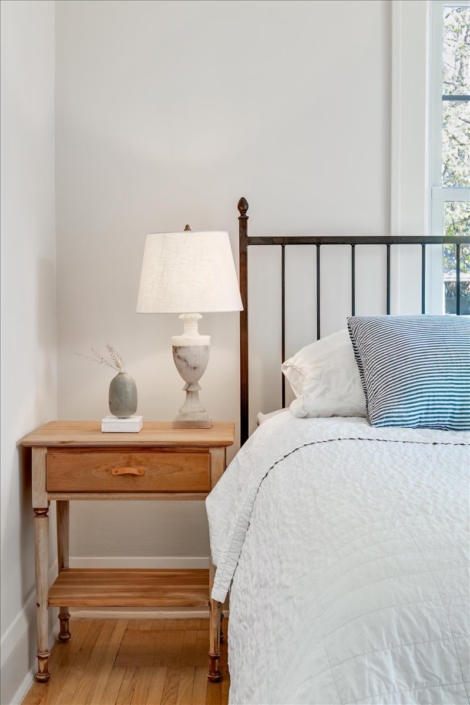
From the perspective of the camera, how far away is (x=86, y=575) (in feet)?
6.91

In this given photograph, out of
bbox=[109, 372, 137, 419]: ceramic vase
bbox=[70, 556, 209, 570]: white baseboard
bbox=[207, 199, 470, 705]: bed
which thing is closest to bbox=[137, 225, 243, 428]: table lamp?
bbox=[109, 372, 137, 419]: ceramic vase

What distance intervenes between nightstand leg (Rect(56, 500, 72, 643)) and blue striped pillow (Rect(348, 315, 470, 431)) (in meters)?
1.08

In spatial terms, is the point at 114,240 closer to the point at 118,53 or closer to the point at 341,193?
the point at 118,53

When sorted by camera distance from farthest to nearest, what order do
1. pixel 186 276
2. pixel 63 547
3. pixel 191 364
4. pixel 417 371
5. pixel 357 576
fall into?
1. pixel 63 547
2. pixel 191 364
3. pixel 186 276
4. pixel 417 371
5. pixel 357 576

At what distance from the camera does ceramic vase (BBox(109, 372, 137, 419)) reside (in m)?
2.04

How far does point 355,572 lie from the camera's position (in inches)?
34.0

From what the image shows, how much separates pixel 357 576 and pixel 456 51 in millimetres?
2174

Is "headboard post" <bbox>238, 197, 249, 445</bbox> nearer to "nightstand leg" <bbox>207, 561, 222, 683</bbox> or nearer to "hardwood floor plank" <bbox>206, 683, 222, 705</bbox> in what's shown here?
"nightstand leg" <bbox>207, 561, 222, 683</bbox>

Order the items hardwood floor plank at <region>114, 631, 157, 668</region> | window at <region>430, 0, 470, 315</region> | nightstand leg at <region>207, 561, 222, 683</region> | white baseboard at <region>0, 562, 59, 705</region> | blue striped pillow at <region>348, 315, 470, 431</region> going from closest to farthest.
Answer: blue striped pillow at <region>348, 315, 470, 431</region>
white baseboard at <region>0, 562, 59, 705</region>
nightstand leg at <region>207, 561, 222, 683</region>
hardwood floor plank at <region>114, 631, 157, 668</region>
window at <region>430, 0, 470, 315</region>

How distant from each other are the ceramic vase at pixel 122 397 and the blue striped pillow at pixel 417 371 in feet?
2.23

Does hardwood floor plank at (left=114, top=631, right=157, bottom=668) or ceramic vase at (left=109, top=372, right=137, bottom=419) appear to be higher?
ceramic vase at (left=109, top=372, right=137, bottom=419)

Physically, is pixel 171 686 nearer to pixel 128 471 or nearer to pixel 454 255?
pixel 128 471

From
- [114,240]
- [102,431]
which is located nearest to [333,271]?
[114,240]

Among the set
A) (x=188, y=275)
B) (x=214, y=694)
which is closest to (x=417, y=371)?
(x=188, y=275)
